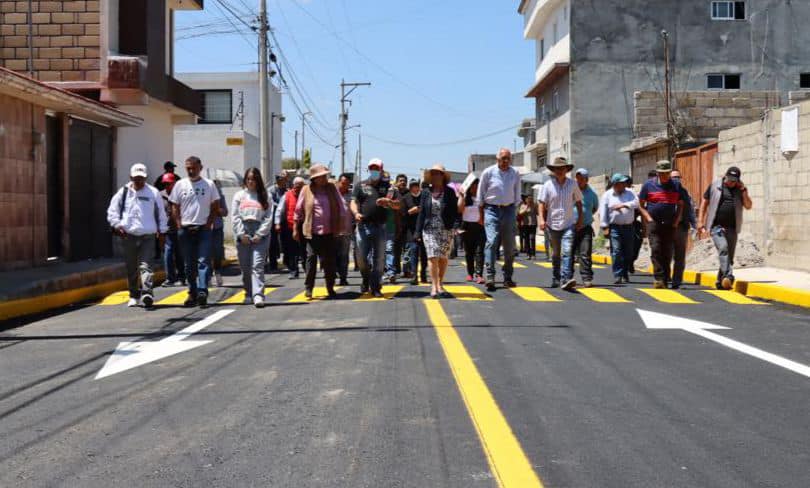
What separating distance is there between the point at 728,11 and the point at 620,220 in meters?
26.8

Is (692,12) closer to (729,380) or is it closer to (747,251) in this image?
(747,251)

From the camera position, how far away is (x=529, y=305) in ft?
34.2

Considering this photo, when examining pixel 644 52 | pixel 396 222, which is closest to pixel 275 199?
pixel 396 222

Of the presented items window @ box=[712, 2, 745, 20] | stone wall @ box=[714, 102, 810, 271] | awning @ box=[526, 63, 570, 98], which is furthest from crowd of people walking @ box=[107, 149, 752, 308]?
window @ box=[712, 2, 745, 20]

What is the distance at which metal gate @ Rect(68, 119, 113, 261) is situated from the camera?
17.6 m

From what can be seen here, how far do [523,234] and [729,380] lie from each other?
18.5 metres

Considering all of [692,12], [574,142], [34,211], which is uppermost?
[692,12]

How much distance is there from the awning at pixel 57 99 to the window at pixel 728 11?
86.8 ft

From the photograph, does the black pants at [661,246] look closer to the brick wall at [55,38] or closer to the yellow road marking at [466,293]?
the yellow road marking at [466,293]

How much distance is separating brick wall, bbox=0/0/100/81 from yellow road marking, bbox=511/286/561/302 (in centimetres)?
1219

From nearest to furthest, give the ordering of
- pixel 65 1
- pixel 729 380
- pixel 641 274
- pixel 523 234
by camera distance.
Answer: pixel 729 380
pixel 641 274
pixel 65 1
pixel 523 234

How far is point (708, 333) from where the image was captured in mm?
8383

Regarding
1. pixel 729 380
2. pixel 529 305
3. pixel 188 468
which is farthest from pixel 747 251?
pixel 188 468

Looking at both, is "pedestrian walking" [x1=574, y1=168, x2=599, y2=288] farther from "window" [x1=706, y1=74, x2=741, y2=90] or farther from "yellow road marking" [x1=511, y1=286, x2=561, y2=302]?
"window" [x1=706, y1=74, x2=741, y2=90]
